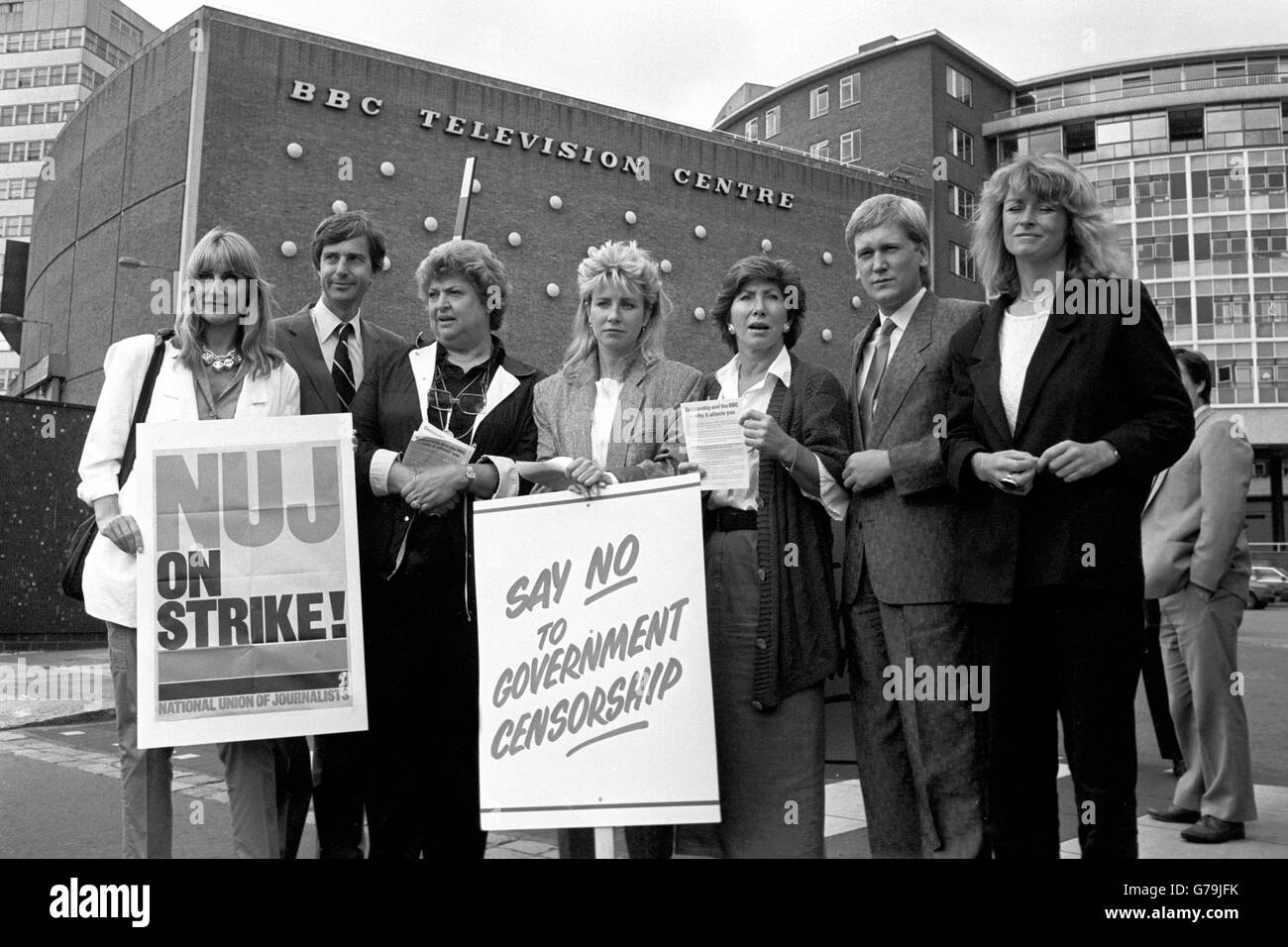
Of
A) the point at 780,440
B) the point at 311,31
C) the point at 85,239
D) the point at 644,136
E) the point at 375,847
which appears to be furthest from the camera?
the point at 644,136

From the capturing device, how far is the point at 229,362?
3.43 meters

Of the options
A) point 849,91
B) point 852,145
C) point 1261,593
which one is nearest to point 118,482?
point 1261,593

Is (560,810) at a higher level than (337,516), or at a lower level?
lower

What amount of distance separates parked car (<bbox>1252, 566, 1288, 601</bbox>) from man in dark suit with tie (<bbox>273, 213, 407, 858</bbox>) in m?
33.4

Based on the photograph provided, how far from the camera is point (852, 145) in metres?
38.5

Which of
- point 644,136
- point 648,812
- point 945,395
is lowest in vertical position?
point 648,812

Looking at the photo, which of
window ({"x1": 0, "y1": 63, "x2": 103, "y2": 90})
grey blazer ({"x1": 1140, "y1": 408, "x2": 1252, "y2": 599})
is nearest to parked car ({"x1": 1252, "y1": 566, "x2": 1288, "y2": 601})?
grey blazer ({"x1": 1140, "y1": 408, "x2": 1252, "y2": 599})

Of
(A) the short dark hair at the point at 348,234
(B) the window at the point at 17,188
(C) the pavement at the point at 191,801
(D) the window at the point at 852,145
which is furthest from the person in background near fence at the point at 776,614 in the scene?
(B) the window at the point at 17,188

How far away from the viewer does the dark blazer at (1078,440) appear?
2.74m

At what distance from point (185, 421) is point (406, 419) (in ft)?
2.37

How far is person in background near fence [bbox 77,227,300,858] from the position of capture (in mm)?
3131

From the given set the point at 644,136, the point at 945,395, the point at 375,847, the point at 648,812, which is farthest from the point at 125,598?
the point at 644,136

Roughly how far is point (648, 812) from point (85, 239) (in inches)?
1079
